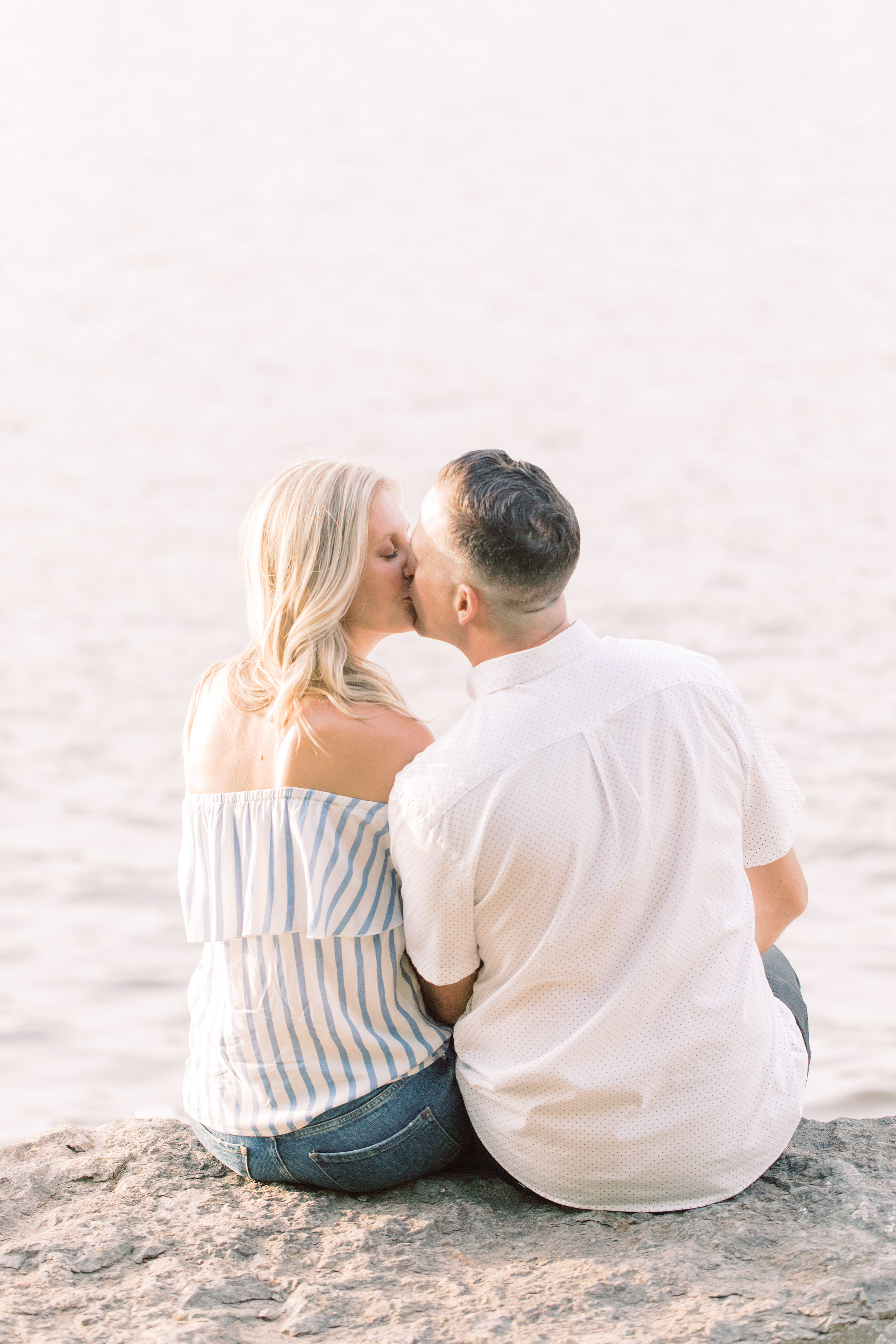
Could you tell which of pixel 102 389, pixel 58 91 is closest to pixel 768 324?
pixel 102 389

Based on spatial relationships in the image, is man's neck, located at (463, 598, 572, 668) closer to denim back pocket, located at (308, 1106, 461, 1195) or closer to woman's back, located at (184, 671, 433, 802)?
woman's back, located at (184, 671, 433, 802)

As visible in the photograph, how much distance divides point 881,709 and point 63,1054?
18.1 feet

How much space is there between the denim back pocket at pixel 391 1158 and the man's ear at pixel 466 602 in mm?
776

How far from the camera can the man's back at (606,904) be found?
1.98 m

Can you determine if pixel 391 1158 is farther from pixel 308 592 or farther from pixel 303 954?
pixel 308 592

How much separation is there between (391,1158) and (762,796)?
2.65 ft

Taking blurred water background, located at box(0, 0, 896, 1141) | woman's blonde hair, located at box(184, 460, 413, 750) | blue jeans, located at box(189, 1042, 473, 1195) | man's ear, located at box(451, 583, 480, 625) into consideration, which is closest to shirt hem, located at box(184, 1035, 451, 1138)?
blue jeans, located at box(189, 1042, 473, 1195)

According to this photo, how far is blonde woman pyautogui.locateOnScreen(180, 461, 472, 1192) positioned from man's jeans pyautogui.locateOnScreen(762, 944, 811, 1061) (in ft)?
1.87

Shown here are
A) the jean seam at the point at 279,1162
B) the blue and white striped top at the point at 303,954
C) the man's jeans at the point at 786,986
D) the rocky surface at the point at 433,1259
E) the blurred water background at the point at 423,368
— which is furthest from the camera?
the blurred water background at the point at 423,368

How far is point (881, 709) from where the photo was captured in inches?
328

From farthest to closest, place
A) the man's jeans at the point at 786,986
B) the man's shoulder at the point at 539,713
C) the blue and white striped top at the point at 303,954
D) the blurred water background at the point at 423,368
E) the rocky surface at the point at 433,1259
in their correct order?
the blurred water background at the point at 423,368, the man's jeans at the point at 786,986, the blue and white striped top at the point at 303,954, the man's shoulder at the point at 539,713, the rocky surface at the point at 433,1259

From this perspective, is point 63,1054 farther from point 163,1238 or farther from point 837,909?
point 837,909

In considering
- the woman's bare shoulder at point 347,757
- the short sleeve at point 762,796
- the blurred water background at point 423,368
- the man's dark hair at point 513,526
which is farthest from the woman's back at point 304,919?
the blurred water background at point 423,368

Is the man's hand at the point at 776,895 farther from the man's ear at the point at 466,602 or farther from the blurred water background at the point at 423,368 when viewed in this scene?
the blurred water background at the point at 423,368
